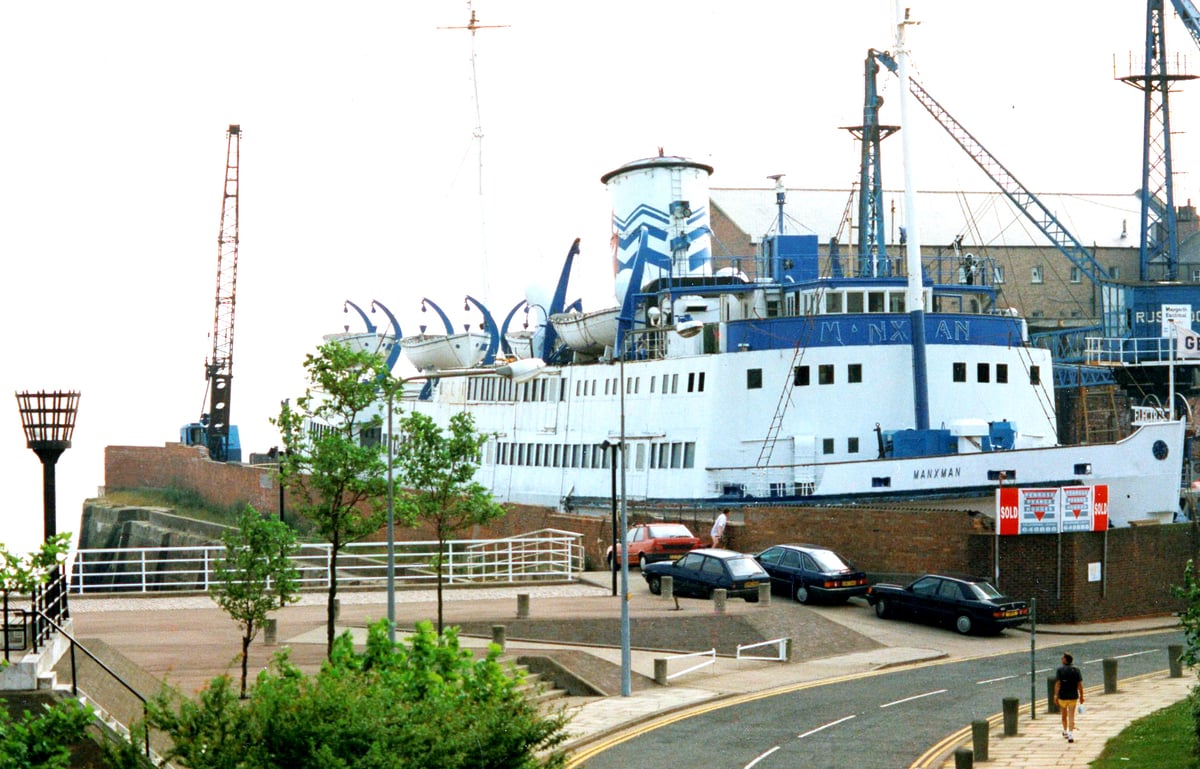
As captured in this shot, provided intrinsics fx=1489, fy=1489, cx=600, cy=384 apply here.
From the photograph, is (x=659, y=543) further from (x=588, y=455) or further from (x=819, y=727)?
(x=819, y=727)

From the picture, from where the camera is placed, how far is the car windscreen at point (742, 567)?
122 ft

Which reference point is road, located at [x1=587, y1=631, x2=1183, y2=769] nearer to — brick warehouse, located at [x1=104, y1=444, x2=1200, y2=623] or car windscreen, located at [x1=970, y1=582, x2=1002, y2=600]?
car windscreen, located at [x1=970, y1=582, x2=1002, y2=600]

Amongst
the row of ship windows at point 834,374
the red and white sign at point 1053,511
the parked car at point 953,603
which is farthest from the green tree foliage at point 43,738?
the row of ship windows at point 834,374

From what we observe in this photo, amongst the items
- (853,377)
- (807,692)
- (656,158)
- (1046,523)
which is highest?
(656,158)

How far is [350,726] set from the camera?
44.8ft

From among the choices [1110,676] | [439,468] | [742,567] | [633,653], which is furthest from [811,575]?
[439,468]

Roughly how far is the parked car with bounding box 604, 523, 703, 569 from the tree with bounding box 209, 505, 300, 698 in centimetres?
1862

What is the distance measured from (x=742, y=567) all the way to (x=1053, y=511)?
25.9 feet

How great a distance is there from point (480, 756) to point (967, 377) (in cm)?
3772

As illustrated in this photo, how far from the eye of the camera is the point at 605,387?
57.6 metres

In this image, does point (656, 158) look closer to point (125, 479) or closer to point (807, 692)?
point (807, 692)

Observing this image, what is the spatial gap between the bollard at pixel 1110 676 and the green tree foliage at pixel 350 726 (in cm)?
1543

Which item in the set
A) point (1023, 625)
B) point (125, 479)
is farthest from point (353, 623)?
point (125, 479)

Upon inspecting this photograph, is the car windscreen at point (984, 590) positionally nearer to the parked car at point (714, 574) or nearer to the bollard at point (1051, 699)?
the parked car at point (714, 574)
